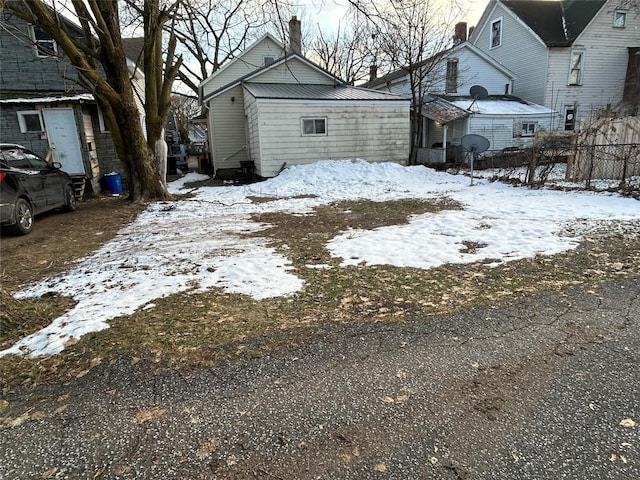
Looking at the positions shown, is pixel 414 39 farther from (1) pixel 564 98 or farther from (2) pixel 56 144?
(2) pixel 56 144

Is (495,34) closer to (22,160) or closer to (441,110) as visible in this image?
(441,110)

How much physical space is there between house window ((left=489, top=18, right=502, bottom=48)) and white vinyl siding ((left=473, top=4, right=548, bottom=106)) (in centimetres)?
26

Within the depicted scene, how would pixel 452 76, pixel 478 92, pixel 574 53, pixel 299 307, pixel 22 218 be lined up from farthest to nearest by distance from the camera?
pixel 452 76
pixel 574 53
pixel 478 92
pixel 22 218
pixel 299 307

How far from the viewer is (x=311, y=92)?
16.3 metres

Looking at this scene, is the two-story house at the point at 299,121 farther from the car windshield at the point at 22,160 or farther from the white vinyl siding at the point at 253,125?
the car windshield at the point at 22,160

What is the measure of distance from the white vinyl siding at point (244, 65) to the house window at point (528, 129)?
524 inches

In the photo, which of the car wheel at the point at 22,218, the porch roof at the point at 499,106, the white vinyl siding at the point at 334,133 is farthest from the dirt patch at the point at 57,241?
the porch roof at the point at 499,106

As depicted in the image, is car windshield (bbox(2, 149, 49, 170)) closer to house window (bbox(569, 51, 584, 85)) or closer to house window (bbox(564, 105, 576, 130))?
house window (bbox(564, 105, 576, 130))

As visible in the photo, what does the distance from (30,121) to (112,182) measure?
135 inches

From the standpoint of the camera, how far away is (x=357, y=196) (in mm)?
11273

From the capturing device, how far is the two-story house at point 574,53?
72.6ft

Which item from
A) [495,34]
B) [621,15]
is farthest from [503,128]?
[621,15]

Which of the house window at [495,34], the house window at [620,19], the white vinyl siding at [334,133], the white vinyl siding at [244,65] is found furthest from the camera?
the house window at [495,34]

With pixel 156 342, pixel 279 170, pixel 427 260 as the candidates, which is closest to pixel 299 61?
pixel 279 170
